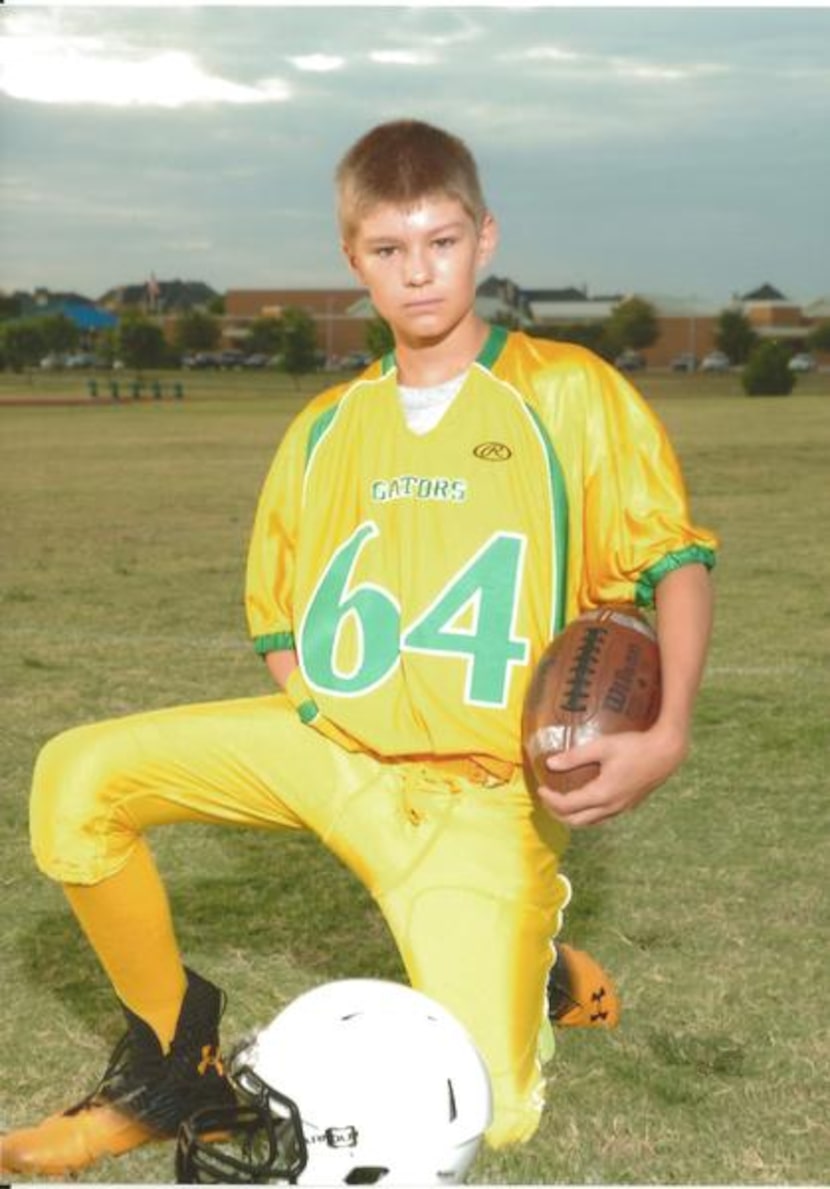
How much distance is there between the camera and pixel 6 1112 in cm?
393

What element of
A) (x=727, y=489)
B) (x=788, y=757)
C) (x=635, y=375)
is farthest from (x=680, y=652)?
(x=635, y=375)

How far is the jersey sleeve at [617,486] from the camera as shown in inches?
139

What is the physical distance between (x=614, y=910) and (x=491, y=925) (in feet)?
5.90

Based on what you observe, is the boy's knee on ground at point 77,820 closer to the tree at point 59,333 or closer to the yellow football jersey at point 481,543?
the yellow football jersey at point 481,543

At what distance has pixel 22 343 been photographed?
7931cm

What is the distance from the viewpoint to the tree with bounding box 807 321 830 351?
79.0 m

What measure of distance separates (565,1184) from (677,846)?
2452 mm

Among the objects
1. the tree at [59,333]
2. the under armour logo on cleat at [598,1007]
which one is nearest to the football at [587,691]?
the under armour logo on cleat at [598,1007]

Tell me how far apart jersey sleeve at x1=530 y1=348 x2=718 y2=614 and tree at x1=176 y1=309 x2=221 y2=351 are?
3426 inches

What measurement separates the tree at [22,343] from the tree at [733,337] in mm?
30575

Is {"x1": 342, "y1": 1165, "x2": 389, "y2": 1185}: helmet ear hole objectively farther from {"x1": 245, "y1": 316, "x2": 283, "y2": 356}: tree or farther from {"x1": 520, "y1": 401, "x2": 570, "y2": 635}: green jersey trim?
{"x1": 245, "y1": 316, "x2": 283, "y2": 356}: tree

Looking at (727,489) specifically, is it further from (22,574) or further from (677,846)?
(677,846)

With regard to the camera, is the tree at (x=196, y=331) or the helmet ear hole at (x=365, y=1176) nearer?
the helmet ear hole at (x=365, y=1176)

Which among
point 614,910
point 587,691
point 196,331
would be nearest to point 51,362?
point 196,331
